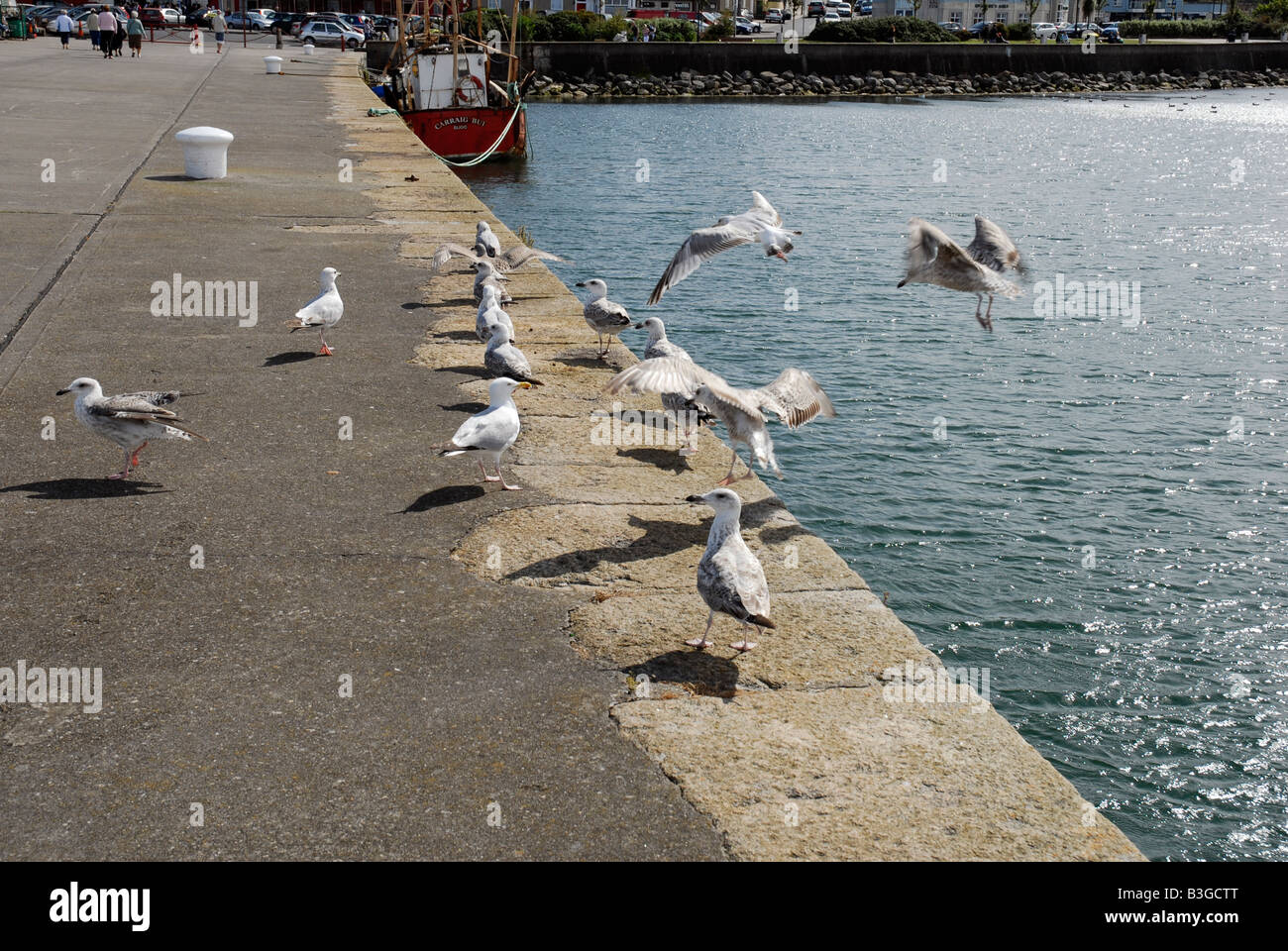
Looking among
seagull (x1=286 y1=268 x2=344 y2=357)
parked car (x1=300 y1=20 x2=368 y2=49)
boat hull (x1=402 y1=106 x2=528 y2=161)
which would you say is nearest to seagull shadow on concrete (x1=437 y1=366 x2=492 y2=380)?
seagull (x1=286 y1=268 x2=344 y2=357)

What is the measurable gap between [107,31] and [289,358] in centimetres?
4545

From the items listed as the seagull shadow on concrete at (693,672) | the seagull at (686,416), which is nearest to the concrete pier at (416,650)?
the seagull shadow on concrete at (693,672)

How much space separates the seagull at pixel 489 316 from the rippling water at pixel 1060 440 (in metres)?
4.23

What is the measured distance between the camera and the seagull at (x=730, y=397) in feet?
26.7

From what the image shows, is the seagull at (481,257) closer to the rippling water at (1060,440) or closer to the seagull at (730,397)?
the rippling water at (1060,440)

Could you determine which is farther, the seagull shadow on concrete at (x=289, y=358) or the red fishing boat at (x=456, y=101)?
the red fishing boat at (x=456, y=101)

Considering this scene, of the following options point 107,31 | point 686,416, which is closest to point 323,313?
point 686,416

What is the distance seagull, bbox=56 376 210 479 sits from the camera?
23.9 ft

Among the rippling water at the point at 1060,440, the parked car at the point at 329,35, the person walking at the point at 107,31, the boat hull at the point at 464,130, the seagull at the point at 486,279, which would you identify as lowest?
the rippling water at the point at 1060,440

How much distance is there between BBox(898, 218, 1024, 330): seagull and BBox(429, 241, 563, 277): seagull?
196 inches

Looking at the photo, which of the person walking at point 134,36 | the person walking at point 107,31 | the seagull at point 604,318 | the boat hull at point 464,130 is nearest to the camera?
the seagull at point 604,318

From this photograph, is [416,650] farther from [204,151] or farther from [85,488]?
[204,151]
